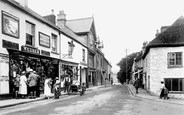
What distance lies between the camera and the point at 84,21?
34.8 meters

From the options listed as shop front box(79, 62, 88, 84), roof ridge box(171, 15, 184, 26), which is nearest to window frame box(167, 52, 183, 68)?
roof ridge box(171, 15, 184, 26)

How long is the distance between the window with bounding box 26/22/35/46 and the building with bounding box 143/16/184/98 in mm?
11250

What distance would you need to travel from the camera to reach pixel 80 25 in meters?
33.9

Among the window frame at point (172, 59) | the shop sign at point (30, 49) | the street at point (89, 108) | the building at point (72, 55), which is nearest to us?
the street at point (89, 108)

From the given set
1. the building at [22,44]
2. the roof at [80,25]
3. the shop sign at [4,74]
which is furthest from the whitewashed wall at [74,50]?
the shop sign at [4,74]

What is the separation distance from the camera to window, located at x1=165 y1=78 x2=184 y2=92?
59.1 feet

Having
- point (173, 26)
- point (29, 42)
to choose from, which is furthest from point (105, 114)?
point (173, 26)

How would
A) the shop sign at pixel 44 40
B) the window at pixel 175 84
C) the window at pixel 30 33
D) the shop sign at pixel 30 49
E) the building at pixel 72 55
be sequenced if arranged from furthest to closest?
1. the building at pixel 72 55
2. the window at pixel 175 84
3. the shop sign at pixel 44 40
4. the window at pixel 30 33
5. the shop sign at pixel 30 49

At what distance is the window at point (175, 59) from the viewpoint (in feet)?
60.2

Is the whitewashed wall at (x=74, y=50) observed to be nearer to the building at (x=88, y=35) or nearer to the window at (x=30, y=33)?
the building at (x=88, y=35)

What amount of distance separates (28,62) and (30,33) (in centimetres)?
241

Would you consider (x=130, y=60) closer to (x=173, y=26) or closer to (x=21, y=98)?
(x=173, y=26)

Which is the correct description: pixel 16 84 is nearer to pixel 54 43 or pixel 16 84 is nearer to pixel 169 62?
pixel 54 43

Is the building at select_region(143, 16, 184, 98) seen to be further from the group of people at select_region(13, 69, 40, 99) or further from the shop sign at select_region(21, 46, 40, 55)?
the group of people at select_region(13, 69, 40, 99)
